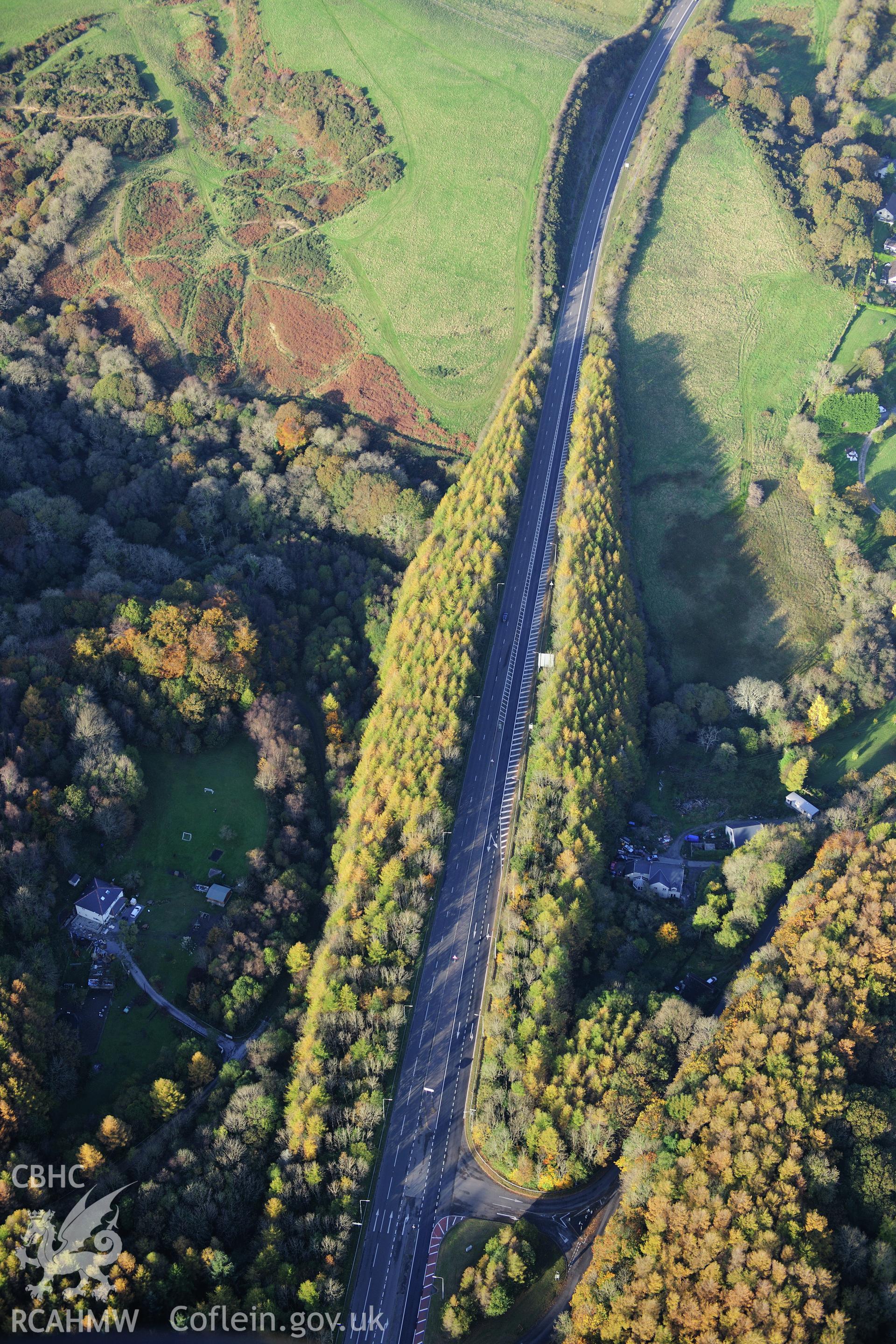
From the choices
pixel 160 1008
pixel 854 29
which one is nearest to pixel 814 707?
pixel 160 1008

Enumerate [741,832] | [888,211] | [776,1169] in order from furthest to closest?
[888,211]
[741,832]
[776,1169]

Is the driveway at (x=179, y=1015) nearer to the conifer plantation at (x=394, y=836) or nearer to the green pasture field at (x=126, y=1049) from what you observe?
the green pasture field at (x=126, y=1049)

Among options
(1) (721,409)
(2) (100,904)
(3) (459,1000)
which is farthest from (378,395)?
(3) (459,1000)

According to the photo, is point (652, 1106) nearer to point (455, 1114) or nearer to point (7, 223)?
point (455, 1114)

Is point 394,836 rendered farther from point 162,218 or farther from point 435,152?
point 435,152

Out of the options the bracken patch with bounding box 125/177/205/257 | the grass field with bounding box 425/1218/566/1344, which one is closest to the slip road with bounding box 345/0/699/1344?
the grass field with bounding box 425/1218/566/1344

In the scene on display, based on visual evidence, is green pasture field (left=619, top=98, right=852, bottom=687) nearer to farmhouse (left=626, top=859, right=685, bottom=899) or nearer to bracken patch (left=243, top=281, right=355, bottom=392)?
farmhouse (left=626, top=859, right=685, bottom=899)

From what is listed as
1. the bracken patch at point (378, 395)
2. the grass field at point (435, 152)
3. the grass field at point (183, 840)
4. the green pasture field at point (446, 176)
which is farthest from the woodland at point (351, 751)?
the green pasture field at point (446, 176)
